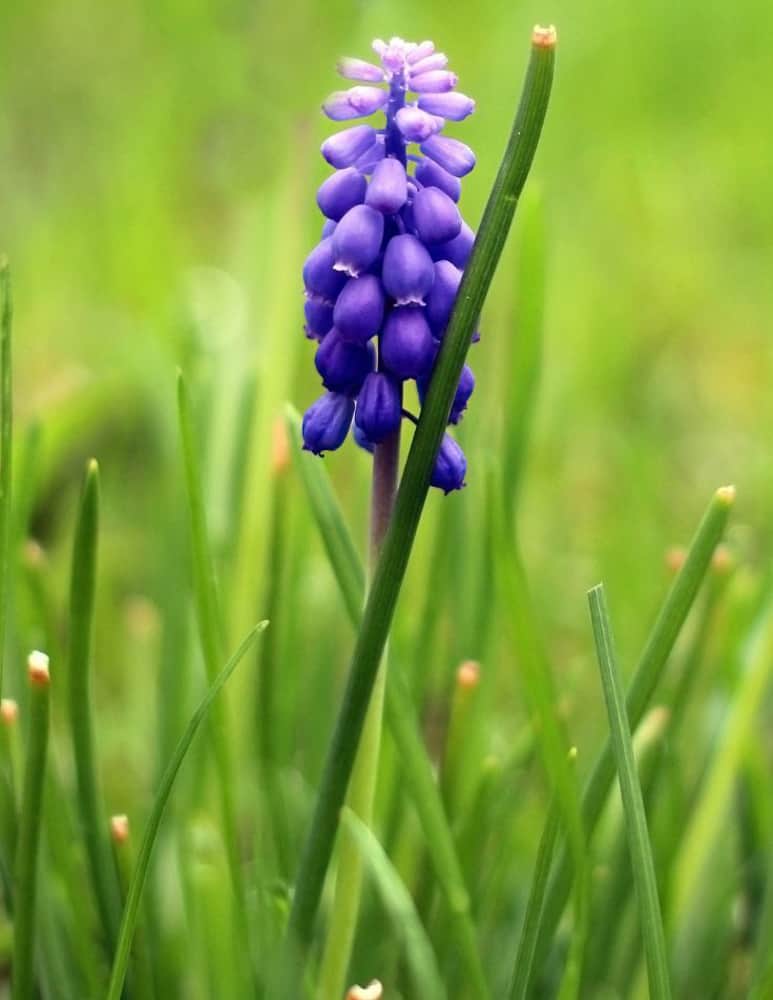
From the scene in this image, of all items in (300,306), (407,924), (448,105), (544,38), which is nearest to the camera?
(544,38)

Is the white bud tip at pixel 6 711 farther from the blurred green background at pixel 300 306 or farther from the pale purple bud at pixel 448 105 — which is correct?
the pale purple bud at pixel 448 105

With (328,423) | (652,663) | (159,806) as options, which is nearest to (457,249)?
(328,423)

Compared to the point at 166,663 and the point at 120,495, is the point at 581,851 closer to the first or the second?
the point at 166,663

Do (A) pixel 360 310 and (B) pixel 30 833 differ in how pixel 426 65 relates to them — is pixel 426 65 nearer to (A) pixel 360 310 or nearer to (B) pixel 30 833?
(A) pixel 360 310

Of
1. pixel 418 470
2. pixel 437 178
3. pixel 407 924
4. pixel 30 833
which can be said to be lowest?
pixel 407 924

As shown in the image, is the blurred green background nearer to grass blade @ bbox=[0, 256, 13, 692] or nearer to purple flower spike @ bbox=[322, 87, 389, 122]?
grass blade @ bbox=[0, 256, 13, 692]

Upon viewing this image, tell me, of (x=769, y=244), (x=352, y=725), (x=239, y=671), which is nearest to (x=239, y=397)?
(x=239, y=671)
